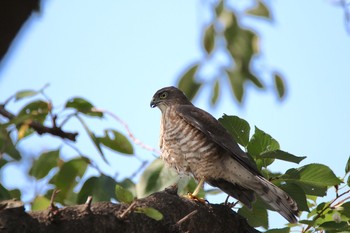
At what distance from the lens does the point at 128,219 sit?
2.85 meters

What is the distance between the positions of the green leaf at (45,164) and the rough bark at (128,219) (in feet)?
1.69

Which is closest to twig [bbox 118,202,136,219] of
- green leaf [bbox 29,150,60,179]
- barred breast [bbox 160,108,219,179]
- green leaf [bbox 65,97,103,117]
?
green leaf [bbox 65,97,103,117]

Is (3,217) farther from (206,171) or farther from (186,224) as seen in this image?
(206,171)

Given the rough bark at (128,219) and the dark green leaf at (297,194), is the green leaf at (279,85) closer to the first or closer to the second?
the rough bark at (128,219)

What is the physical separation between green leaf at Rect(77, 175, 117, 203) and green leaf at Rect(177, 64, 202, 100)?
714 mm

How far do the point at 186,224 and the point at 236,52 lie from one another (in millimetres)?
1227

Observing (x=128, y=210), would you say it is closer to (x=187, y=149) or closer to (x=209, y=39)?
(x=209, y=39)

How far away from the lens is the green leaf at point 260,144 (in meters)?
3.42

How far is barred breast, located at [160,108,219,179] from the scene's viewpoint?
195 inches

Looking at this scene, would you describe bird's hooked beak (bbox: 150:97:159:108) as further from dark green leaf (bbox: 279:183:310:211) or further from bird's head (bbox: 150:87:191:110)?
dark green leaf (bbox: 279:183:310:211)

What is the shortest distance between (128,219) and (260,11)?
1.14 metres

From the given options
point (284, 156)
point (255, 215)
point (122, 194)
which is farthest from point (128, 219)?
point (255, 215)

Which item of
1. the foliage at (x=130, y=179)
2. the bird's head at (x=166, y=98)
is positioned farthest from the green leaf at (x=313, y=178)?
the bird's head at (x=166, y=98)

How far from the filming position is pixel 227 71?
2582mm
